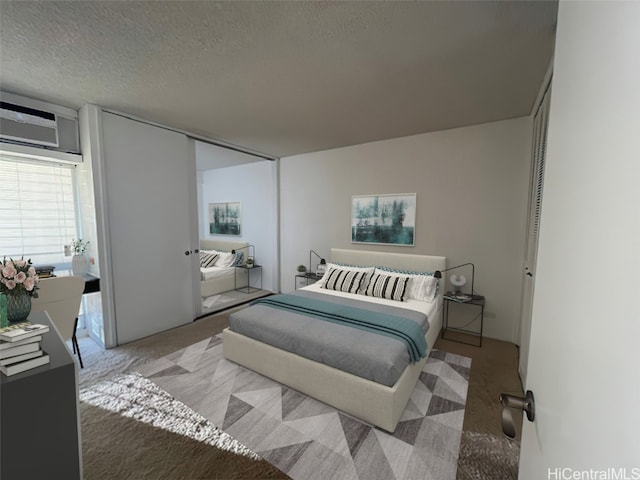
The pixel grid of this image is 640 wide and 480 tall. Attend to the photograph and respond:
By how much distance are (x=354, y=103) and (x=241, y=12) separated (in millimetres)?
1346

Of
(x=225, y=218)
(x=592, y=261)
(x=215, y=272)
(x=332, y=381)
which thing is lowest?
(x=332, y=381)

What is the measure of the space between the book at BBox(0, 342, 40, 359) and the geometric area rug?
3.92ft

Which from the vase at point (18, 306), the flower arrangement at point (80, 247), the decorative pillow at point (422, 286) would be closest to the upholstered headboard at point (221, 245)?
the flower arrangement at point (80, 247)

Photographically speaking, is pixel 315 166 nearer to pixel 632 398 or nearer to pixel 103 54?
pixel 103 54

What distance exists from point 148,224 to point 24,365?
228cm

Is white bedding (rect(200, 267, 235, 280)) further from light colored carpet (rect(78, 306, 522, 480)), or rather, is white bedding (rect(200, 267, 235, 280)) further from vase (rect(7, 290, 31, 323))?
vase (rect(7, 290, 31, 323))

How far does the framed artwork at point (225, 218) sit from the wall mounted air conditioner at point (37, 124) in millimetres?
2812

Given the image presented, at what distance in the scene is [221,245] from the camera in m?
5.73

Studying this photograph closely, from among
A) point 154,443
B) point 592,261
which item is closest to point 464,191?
point 592,261

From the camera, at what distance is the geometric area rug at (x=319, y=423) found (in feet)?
5.09

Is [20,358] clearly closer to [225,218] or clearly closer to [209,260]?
[209,260]

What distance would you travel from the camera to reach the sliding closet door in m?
2.87

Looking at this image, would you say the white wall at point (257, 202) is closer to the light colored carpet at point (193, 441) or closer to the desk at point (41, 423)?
the light colored carpet at point (193, 441)

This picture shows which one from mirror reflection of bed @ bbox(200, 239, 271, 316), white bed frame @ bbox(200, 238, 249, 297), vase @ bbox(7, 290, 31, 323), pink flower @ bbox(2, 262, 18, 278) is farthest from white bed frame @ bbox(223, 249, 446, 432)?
white bed frame @ bbox(200, 238, 249, 297)
